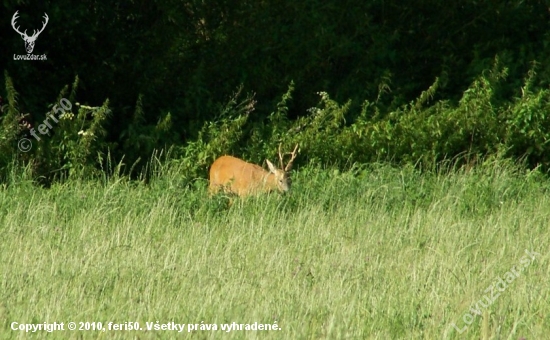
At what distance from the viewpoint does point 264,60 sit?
38.7 feet

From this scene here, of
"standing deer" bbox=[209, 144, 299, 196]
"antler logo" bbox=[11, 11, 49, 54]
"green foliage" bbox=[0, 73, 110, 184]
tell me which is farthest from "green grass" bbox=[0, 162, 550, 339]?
"antler logo" bbox=[11, 11, 49, 54]

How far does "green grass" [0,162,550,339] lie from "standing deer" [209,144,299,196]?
159 millimetres

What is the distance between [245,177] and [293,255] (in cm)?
252

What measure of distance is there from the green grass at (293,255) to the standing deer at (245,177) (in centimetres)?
16

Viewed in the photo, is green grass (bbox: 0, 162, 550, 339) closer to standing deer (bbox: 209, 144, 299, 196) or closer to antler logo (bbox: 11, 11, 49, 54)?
standing deer (bbox: 209, 144, 299, 196)

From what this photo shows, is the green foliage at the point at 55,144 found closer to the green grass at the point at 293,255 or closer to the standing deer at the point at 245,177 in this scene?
the green grass at the point at 293,255

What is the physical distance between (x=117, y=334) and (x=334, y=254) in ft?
7.15

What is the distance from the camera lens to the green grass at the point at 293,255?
16.6 feet

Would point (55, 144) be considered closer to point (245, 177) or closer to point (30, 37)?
point (30, 37)

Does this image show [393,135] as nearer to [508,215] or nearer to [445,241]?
[508,215]

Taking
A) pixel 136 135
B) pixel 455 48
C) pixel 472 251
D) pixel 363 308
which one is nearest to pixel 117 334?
pixel 363 308

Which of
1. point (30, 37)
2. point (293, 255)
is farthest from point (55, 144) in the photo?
point (293, 255)

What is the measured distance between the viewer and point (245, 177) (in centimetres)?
906

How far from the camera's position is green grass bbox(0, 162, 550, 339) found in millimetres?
5074
